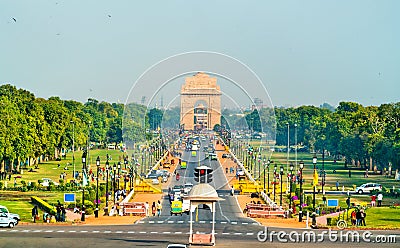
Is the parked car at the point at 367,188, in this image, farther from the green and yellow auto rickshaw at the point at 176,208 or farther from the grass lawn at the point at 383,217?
the green and yellow auto rickshaw at the point at 176,208

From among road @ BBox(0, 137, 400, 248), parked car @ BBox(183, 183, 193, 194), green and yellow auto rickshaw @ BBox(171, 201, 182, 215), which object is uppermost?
parked car @ BBox(183, 183, 193, 194)

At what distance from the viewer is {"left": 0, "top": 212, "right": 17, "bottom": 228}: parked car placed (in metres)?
47.9

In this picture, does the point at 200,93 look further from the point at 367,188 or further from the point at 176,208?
the point at 176,208

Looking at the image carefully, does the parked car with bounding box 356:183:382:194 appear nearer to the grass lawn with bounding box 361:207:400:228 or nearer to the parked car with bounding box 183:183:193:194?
the parked car with bounding box 183:183:193:194

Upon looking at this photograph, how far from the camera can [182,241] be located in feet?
135

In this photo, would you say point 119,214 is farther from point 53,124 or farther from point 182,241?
point 53,124

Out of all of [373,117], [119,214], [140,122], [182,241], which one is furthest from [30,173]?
[182,241]

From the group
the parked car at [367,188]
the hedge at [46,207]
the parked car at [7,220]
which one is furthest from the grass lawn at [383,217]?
the parked car at [7,220]

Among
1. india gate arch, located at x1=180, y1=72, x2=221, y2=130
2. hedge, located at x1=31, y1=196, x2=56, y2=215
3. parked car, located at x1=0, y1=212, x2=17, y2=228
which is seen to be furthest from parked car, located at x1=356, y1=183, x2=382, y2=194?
parked car, located at x1=0, y1=212, x2=17, y2=228

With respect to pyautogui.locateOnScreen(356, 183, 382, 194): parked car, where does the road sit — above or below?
below

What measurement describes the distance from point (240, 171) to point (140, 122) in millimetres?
12408

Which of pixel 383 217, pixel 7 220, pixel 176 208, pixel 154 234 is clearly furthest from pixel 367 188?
pixel 7 220

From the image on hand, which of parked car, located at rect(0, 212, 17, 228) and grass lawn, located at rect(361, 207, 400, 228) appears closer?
parked car, located at rect(0, 212, 17, 228)

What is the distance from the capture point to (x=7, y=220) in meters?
48.0
